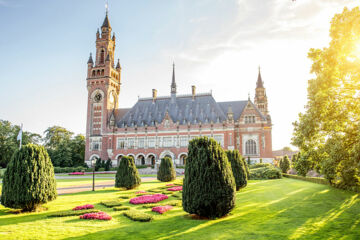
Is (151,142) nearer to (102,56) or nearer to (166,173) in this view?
(102,56)

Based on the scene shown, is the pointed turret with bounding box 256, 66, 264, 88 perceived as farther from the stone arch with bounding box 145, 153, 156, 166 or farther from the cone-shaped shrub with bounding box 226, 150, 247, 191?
the cone-shaped shrub with bounding box 226, 150, 247, 191

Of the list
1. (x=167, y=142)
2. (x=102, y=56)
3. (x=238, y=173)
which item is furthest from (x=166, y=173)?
(x=102, y=56)

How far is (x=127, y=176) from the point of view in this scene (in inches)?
821

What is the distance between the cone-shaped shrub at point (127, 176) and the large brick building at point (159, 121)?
111ft

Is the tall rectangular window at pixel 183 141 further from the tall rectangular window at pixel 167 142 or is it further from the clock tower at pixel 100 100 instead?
the clock tower at pixel 100 100

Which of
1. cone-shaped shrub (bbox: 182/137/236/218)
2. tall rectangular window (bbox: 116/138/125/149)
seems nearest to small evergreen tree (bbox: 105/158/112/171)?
tall rectangular window (bbox: 116/138/125/149)

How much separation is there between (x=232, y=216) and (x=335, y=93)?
7.41 metres

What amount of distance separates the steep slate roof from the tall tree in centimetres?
4045

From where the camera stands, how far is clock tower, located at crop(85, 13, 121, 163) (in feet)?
195

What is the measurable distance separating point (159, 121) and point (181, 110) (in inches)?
219

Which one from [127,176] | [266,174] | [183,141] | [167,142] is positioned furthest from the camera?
[167,142]

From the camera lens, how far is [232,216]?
1088 centimetres

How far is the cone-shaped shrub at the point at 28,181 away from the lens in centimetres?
1195

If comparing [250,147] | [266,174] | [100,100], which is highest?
[100,100]
